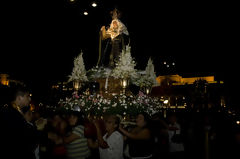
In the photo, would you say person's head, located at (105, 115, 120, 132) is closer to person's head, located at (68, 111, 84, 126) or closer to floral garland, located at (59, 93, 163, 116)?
person's head, located at (68, 111, 84, 126)

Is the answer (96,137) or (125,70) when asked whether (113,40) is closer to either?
(125,70)

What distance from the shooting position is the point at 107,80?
14.1m

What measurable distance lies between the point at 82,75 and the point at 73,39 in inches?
438

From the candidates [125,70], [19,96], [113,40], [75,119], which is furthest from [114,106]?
[113,40]

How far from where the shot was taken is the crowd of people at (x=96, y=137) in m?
4.22

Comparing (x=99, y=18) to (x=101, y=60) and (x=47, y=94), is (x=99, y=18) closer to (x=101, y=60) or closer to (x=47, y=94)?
(x=101, y=60)

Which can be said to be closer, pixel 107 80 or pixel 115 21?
pixel 107 80

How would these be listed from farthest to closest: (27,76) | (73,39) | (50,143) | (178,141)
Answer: (27,76), (73,39), (178,141), (50,143)

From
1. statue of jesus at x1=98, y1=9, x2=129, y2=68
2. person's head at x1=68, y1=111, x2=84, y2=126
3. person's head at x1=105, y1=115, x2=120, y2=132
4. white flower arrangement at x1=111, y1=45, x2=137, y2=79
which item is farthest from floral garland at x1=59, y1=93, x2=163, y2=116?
statue of jesus at x1=98, y1=9, x2=129, y2=68

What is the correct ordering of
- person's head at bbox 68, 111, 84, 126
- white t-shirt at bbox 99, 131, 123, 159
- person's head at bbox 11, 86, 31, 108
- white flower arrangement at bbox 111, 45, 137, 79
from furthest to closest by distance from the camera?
white flower arrangement at bbox 111, 45, 137, 79 → white t-shirt at bbox 99, 131, 123, 159 → person's head at bbox 68, 111, 84, 126 → person's head at bbox 11, 86, 31, 108

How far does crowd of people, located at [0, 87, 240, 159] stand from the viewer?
4.22 m

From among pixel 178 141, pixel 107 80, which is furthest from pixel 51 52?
pixel 178 141

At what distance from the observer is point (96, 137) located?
5.80 meters

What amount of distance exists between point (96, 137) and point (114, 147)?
0.50 meters
